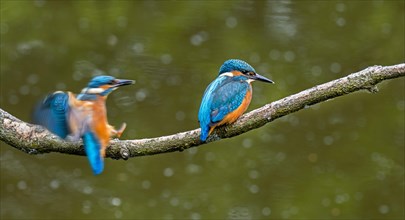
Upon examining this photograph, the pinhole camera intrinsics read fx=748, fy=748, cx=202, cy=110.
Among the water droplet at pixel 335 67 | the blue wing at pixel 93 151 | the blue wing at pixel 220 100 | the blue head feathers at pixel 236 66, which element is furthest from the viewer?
the water droplet at pixel 335 67

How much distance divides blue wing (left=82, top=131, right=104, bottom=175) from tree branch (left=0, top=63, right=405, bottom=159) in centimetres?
5

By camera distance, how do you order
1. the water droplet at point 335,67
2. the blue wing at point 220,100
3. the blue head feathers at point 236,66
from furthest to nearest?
the water droplet at point 335,67 → the blue head feathers at point 236,66 → the blue wing at point 220,100

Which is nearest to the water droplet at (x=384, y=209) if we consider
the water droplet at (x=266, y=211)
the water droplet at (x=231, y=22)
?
the water droplet at (x=266, y=211)

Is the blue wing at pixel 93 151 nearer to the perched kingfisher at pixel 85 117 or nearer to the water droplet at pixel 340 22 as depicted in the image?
the perched kingfisher at pixel 85 117

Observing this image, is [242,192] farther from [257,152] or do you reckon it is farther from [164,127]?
[164,127]

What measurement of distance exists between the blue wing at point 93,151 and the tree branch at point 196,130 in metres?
0.05

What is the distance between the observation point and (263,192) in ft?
13.1

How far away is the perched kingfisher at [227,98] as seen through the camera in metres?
1.75

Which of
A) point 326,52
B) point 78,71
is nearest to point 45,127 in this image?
point 78,71

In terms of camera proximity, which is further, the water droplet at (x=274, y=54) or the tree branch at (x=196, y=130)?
the water droplet at (x=274, y=54)

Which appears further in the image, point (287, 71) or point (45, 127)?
point (287, 71)

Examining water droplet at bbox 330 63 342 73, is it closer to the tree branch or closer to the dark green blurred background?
the dark green blurred background

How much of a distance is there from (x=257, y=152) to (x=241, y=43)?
1.91ft

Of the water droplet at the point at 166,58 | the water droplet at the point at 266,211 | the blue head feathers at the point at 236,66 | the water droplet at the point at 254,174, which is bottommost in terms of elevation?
the water droplet at the point at 266,211
